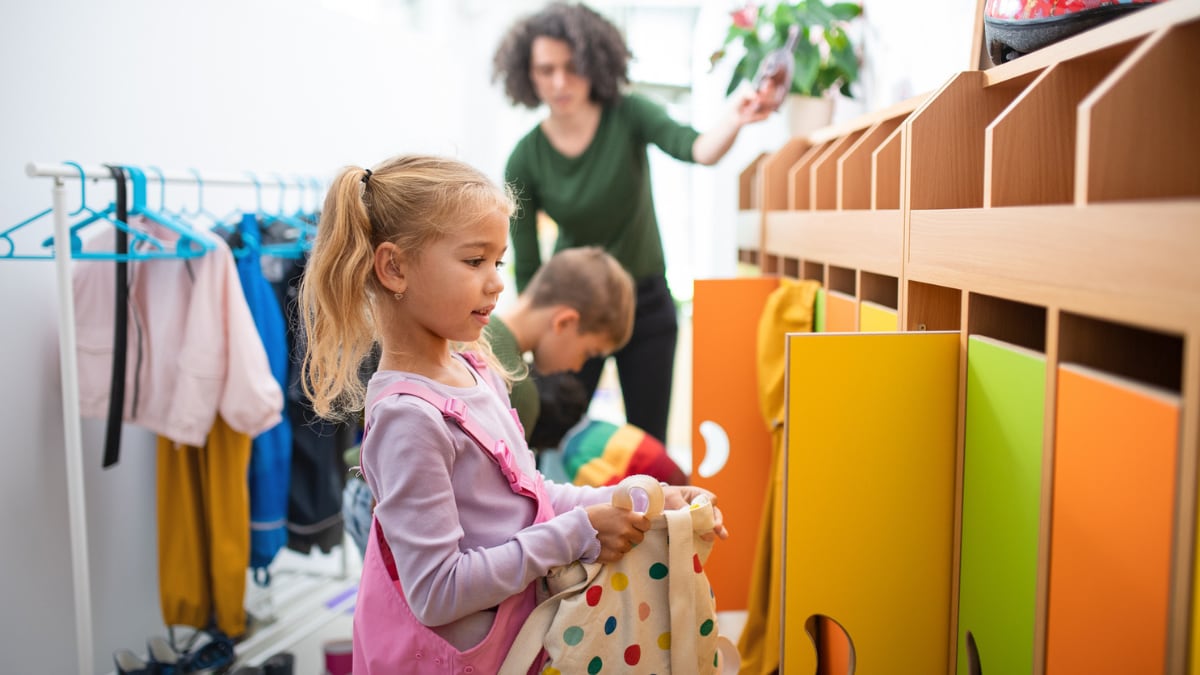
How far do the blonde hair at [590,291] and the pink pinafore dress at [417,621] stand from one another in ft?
2.85

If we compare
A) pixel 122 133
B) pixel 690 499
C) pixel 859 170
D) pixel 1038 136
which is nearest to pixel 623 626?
pixel 690 499

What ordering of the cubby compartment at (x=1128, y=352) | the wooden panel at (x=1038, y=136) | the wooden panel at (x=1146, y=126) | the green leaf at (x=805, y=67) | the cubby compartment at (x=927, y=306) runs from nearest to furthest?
the wooden panel at (x=1146, y=126) < the cubby compartment at (x=1128, y=352) < the wooden panel at (x=1038, y=136) < the cubby compartment at (x=927, y=306) < the green leaf at (x=805, y=67)

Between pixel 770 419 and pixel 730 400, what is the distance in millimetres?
160

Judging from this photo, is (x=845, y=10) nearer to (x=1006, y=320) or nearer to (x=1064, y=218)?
(x=1006, y=320)

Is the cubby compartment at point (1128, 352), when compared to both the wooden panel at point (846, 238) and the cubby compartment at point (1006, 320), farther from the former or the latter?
the wooden panel at point (846, 238)

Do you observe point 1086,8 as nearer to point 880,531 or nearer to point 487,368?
point 880,531

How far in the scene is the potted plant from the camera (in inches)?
88.7

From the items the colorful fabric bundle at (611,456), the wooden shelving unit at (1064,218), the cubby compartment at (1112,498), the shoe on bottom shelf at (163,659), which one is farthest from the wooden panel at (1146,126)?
the shoe on bottom shelf at (163,659)

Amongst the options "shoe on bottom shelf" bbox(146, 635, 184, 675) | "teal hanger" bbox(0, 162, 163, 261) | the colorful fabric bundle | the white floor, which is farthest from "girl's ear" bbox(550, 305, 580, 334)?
"shoe on bottom shelf" bbox(146, 635, 184, 675)

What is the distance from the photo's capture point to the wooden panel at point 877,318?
134 centimetres

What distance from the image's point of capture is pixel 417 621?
1082mm

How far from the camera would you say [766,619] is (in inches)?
71.0

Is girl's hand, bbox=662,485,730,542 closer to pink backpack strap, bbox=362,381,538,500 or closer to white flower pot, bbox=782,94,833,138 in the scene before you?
pink backpack strap, bbox=362,381,538,500

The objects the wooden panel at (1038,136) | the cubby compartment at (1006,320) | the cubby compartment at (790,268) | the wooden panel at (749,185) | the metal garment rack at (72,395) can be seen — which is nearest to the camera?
the wooden panel at (1038,136)
